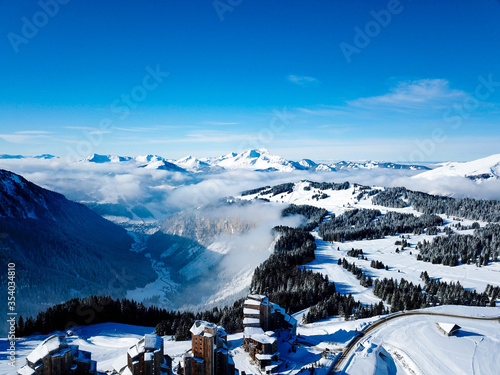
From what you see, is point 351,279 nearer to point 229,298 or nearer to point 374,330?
point 374,330

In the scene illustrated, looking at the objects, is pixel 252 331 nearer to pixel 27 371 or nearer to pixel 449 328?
pixel 27 371

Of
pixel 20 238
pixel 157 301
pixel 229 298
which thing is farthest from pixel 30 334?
pixel 20 238

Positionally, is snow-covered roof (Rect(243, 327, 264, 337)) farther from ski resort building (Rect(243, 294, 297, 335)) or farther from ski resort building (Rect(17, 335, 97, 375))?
ski resort building (Rect(17, 335, 97, 375))

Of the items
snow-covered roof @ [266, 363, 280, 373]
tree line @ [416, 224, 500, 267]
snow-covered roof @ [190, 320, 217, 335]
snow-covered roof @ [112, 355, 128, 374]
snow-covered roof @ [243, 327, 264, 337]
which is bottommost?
tree line @ [416, 224, 500, 267]

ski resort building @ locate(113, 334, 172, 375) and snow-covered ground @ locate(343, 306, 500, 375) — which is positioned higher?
ski resort building @ locate(113, 334, 172, 375)

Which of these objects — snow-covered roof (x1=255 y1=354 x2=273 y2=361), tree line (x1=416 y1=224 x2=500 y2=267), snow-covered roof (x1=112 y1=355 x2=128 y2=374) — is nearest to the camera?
snow-covered roof (x1=112 y1=355 x2=128 y2=374)

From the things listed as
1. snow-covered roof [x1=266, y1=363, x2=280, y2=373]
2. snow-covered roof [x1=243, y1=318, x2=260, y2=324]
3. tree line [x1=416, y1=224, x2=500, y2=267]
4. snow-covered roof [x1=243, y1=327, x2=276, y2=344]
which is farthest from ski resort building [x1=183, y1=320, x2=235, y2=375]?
tree line [x1=416, y1=224, x2=500, y2=267]

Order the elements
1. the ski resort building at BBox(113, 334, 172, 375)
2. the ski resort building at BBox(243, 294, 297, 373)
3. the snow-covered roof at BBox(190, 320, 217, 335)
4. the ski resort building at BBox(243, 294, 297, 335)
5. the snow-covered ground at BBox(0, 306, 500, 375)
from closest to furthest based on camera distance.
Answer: the ski resort building at BBox(113, 334, 172, 375) → the snow-covered roof at BBox(190, 320, 217, 335) → the snow-covered ground at BBox(0, 306, 500, 375) → the ski resort building at BBox(243, 294, 297, 373) → the ski resort building at BBox(243, 294, 297, 335)
